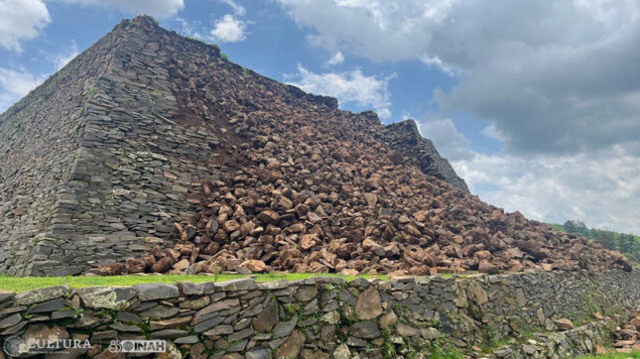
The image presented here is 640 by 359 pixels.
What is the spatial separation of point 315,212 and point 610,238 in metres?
51.7

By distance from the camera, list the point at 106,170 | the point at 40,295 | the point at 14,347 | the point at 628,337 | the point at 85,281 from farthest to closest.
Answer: the point at 628,337 < the point at 106,170 < the point at 85,281 < the point at 40,295 < the point at 14,347

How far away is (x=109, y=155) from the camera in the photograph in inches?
475

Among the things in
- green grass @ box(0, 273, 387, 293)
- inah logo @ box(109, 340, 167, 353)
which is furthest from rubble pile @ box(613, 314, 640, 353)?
inah logo @ box(109, 340, 167, 353)

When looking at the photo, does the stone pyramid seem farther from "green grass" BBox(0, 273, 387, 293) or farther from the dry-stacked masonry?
"green grass" BBox(0, 273, 387, 293)

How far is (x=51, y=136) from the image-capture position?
48.7 ft

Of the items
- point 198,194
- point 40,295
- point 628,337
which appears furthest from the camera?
point 198,194

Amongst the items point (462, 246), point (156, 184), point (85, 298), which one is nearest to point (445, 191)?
point (462, 246)

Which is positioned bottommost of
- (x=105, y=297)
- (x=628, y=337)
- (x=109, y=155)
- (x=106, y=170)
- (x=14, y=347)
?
(x=628, y=337)

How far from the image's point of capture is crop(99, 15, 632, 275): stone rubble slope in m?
9.74

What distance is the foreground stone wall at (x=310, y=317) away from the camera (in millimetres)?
4340

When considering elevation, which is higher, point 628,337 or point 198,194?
point 198,194

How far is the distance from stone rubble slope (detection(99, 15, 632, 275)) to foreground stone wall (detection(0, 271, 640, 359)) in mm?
1053

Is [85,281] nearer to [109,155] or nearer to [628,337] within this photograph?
[109,155]

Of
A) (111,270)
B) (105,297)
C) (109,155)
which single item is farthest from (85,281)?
(109,155)
